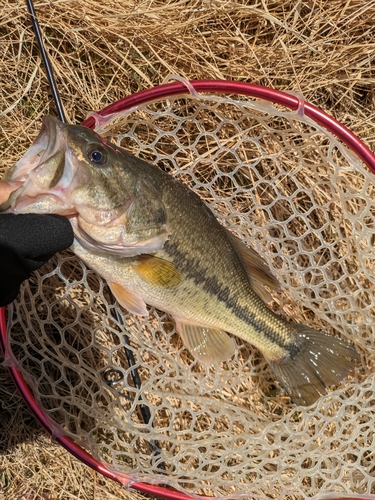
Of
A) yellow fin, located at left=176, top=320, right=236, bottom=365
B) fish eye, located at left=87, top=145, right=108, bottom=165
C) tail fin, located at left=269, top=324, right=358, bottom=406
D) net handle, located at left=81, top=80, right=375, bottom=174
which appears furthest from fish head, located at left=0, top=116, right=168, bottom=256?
tail fin, located at left=269, top=324, right=358, bottom=406

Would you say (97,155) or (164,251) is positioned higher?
(97,155)

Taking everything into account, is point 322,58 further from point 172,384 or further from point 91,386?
point 91,386

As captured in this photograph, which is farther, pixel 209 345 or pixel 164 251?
pixel 209 345

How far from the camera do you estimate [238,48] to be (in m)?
2.63

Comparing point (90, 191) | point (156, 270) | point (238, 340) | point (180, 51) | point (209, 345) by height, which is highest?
point (180, 51)

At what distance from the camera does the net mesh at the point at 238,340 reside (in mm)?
2363

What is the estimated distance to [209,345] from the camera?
2.21 metres

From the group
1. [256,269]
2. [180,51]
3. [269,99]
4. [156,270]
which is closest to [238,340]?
[256,269]

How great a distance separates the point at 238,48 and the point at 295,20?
31 cm

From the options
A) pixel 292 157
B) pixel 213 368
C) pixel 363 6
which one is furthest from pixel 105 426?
pixel 363 6

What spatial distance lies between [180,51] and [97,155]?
43.1 inches

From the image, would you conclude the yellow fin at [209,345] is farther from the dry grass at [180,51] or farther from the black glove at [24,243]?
the dry grass at [180,51]

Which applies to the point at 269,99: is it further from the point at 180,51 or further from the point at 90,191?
the point at 90,191

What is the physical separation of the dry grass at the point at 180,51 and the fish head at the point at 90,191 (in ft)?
3.20
